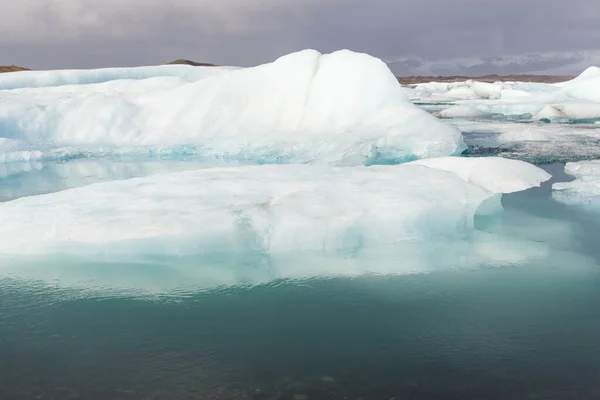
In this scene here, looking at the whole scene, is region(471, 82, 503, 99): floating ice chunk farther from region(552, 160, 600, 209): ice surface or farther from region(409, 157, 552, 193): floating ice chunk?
region(409, 157, 552, 193): floating ice chunk

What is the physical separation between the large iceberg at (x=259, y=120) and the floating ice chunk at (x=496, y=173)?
3.22m

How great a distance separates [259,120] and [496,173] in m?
7.73

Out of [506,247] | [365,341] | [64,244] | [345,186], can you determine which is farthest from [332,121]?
[365,341]

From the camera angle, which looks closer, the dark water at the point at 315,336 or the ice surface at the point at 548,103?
the dark water at the point at 315,336

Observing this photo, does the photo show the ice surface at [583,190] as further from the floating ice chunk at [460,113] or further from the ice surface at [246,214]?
the floating ice chunk at [460,113]

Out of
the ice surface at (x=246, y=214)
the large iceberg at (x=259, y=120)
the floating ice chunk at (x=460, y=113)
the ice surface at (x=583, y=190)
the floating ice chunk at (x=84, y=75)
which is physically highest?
the floating ice chunk at (x=84, y=75)

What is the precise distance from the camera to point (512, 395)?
3566mm

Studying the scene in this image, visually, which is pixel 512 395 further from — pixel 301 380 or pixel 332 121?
pixel 332 121

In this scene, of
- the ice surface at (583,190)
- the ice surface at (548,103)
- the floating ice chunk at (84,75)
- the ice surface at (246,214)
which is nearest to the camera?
the ice surface at (246,214)

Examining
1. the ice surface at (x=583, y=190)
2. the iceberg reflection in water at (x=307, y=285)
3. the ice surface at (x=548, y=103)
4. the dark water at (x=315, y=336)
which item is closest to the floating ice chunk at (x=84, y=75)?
the ice surface at (x=548, y=103)

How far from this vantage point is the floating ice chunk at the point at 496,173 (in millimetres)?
9117

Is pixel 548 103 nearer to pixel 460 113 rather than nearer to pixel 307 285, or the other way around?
pixel 460 113

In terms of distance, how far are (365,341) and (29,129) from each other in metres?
15.7

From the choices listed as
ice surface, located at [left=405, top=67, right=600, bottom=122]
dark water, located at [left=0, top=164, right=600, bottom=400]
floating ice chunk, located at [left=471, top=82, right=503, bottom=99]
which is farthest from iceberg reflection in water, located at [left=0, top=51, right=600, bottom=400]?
floating ice chunk, located at [left=471, top=82, right=503, bottom=99]
